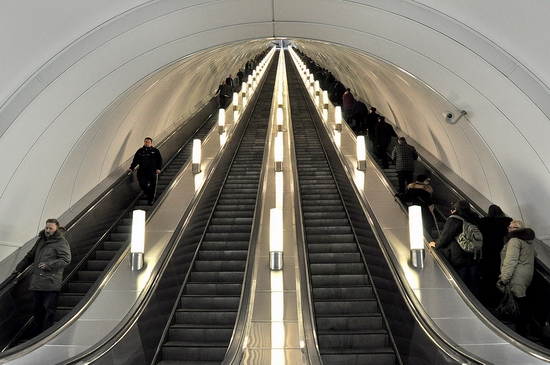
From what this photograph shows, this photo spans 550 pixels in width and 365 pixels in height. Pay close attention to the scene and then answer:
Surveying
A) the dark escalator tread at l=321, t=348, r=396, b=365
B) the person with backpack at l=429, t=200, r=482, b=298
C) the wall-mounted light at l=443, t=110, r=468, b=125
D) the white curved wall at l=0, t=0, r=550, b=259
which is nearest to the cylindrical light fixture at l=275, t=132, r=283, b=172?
the white curved wall at l=0, t=0, r=550, b=259

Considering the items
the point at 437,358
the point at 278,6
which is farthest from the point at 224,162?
the point at 437,358

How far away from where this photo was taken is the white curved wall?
7.29 metres

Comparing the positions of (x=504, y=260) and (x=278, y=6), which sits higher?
(x=278, y=6)

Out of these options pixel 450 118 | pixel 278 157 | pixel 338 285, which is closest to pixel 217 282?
pixel 338 285

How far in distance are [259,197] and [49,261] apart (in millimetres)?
4930

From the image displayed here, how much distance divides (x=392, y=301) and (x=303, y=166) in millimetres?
8284

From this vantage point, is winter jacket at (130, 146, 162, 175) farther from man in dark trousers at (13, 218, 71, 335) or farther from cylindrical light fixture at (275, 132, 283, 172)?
man in dark trousers at (13, 218, 71, 335)

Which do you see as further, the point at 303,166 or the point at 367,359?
the point at 303,166

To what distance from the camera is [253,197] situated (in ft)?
42.8

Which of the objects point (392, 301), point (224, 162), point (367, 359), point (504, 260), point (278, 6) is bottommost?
point (367, 359)

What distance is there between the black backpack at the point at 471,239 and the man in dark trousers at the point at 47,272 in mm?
4952

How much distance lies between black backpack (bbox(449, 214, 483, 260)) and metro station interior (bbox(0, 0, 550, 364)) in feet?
1.21

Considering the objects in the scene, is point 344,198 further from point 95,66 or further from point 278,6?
point 95,66

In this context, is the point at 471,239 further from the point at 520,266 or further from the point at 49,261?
the point at 49,261
